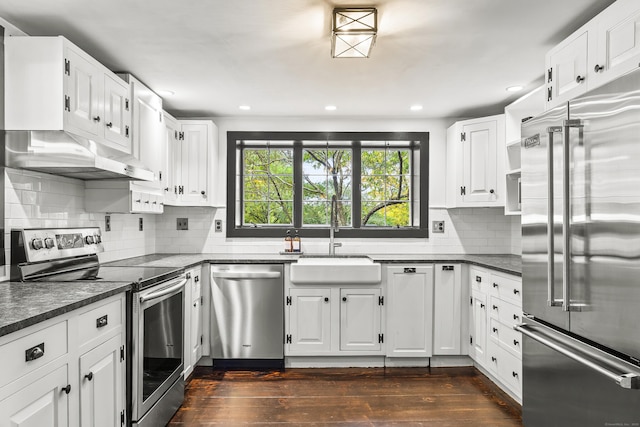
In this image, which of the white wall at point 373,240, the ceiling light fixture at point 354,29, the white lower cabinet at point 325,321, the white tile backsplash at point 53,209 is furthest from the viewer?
the white wall at point 373,240

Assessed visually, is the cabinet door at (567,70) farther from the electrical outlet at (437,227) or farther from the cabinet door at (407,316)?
the electrical outlet at (437,227)

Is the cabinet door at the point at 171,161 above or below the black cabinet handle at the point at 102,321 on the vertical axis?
above

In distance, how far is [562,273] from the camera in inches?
71.6

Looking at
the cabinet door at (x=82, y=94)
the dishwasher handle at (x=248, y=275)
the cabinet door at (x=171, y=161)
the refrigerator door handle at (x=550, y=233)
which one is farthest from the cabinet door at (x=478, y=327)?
the cabinet door at (x=82, y=94)

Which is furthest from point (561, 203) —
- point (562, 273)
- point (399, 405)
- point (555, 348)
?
point (399, 405)

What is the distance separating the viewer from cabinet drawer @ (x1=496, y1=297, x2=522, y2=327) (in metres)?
2.85

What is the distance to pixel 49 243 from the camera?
2.38 m

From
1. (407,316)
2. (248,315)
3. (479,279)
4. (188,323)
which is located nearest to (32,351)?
(188,323)

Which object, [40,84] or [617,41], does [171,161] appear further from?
[617,41]

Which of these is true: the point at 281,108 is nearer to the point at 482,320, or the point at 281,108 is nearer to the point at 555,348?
the point at 482,320

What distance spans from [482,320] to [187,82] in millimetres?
2991

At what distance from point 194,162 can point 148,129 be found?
31.5 inches

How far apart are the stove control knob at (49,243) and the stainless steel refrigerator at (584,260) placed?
8.42ft

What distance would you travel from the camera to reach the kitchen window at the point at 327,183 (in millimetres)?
4402
